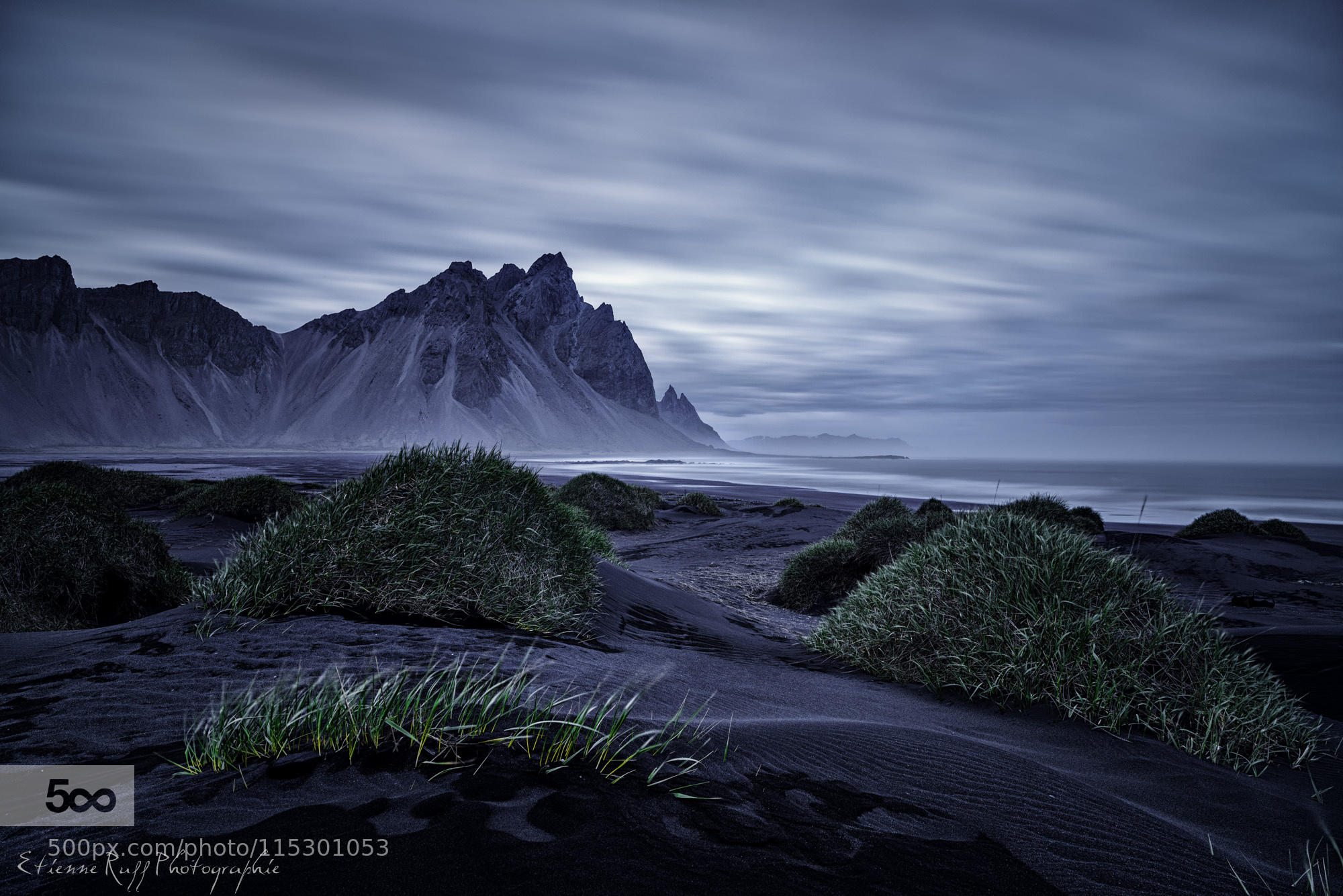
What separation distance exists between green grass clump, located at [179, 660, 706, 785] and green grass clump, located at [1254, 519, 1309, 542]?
2126cm

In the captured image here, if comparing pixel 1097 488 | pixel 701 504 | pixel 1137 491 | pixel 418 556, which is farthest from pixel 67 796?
pixel 1097 488

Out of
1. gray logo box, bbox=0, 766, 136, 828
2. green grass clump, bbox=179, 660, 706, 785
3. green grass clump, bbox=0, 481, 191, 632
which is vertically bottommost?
green grass clump, bbox=0, 481, 191, 632

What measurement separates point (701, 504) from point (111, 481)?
17701mm

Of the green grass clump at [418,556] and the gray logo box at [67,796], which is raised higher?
the green grass clump at [418,556]

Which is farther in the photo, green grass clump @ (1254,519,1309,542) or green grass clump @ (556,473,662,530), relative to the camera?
green grass clump @ (556,473,662,530)

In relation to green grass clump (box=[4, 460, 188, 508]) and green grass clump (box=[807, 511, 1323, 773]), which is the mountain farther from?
green grass clump (box=[807, 511, 1323, 773])

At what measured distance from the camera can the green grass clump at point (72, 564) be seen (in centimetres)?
670

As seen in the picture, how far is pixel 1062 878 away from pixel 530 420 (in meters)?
142

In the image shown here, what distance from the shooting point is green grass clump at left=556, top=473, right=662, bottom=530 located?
20453 mm

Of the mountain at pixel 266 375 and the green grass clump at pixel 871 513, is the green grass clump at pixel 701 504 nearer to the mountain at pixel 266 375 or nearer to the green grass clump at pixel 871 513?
the green grass clump at pixel 871 513

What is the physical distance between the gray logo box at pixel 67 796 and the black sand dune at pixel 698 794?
0.07 meters

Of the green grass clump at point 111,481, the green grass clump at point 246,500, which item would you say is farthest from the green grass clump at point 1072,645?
the green grass clump at point 111,481

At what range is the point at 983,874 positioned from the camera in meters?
2.25

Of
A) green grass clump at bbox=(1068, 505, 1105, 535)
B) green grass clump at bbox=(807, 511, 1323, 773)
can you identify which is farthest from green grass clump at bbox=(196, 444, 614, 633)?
green grass clump at bbox=(1068, 505, 1105, 535)
